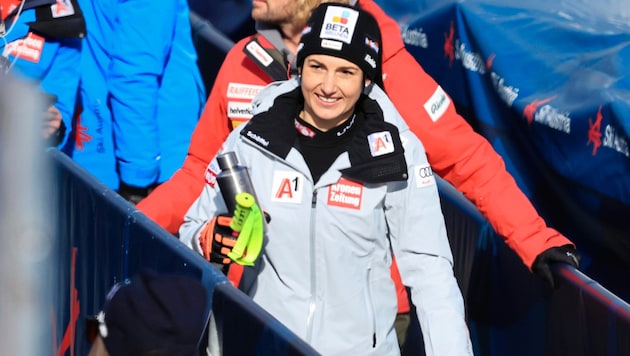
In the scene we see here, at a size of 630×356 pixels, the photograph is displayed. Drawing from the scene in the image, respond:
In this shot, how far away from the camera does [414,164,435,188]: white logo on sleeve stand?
3.59 metres

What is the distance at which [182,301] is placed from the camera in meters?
2.22

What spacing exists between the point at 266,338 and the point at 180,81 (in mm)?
3237

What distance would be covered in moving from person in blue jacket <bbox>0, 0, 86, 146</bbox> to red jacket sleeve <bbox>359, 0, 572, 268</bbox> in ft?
5.58

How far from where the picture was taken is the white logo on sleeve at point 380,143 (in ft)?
11.7

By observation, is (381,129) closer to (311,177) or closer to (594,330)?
(311,177)

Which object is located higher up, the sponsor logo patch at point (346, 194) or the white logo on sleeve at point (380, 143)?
the white logo on sleeve at point (380, 143)

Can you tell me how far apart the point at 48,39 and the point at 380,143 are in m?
2.43

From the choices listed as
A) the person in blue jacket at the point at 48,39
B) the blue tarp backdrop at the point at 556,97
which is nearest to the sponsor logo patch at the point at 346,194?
the blue tarp backdrop at the point at 556,97

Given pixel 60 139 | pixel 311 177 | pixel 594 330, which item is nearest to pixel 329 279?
pixel 311 177

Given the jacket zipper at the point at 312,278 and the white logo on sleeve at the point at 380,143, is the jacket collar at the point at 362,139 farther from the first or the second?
the jacket zipper at the point at 312,278

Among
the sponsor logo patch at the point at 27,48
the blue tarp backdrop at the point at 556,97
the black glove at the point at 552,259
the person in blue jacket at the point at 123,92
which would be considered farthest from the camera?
the person in blue jacket at the point at 123,92

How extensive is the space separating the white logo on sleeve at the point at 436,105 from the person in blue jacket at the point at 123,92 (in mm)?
1992

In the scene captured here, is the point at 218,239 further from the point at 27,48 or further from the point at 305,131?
the point at 27,48

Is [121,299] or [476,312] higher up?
[121,299]
